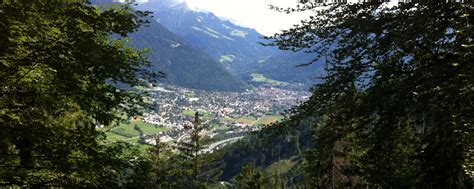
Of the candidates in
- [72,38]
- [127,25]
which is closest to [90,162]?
[72,38]

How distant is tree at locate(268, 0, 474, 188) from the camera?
22.4 ft

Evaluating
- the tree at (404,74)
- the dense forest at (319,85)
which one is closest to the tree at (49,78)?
the dense forest at (319,85)

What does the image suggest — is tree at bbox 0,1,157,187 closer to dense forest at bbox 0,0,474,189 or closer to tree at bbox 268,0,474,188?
dense forest at bbox 0,0,474,189

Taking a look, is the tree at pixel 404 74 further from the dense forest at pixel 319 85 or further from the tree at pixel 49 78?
the tree at pixel 49 78

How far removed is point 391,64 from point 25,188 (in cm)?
778

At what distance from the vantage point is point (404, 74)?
28.8 ft

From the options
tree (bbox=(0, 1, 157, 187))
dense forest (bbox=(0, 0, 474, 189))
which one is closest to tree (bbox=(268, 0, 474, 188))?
dense forest (bbox=(0, 0, 474, 189))

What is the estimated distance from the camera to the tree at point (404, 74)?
682 cm

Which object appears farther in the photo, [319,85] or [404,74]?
[319,85]

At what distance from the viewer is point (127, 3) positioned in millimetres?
12266

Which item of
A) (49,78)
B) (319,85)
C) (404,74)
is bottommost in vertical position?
(49,78)

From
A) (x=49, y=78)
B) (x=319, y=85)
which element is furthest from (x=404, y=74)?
(x=49, y=78)

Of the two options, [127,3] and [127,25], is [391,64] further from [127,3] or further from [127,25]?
[127,3]

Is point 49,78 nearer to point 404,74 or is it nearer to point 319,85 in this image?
point 319,85
